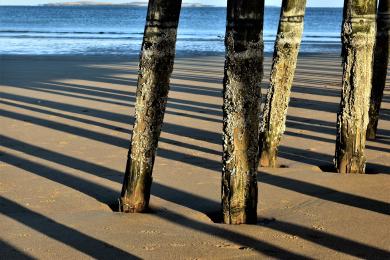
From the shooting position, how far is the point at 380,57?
10203 mm

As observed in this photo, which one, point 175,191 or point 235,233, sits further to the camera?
point 175,191

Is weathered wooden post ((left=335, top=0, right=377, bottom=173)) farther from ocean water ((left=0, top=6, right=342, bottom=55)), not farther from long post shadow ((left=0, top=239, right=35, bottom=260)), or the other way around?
ocean water ((left=0, top=6, right=342, bottom=55))

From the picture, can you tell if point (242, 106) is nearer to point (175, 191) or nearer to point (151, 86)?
point (151, 86)

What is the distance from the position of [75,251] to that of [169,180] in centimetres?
256

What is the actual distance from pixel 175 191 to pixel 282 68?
1.90 metres

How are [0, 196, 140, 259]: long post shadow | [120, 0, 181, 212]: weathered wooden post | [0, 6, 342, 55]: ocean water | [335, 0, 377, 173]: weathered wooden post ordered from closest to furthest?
[0, 196, 140, 259]: long post shadow → [120, 0, 181, 212]: weathered wooden post → [335, 0, 377, 173]: weathered wooden post → [0, 6, 342, 55]: ocean water

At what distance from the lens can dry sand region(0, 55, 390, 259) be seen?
559 centimetres

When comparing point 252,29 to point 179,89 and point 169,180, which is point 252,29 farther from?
point 179,89

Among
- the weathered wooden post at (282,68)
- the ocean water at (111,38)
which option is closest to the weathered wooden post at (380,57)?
the weathered wooden post at (282,68)

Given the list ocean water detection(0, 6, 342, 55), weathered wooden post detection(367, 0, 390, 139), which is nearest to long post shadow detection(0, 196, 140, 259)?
weathered wooden post detection(367, 0, 390, 139)

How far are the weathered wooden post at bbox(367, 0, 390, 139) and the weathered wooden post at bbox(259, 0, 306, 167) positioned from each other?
209cm

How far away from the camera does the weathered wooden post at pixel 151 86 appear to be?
20.9 feet

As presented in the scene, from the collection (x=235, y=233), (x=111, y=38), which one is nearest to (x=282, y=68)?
(x=235, y=233)

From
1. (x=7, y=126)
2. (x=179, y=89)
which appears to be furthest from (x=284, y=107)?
(x=179, y=89)
